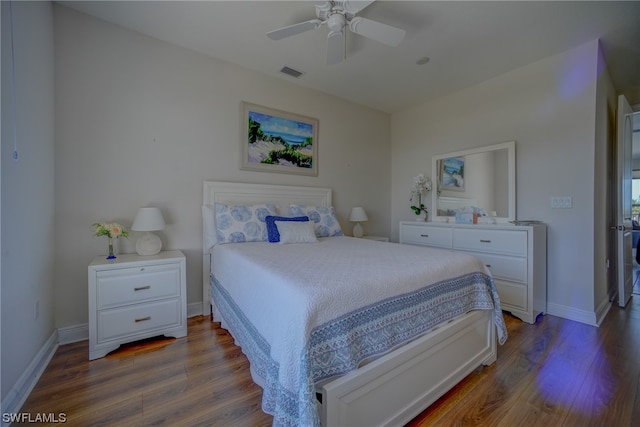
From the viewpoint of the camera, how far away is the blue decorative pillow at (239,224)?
2.49 metres

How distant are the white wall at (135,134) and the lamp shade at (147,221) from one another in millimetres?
258

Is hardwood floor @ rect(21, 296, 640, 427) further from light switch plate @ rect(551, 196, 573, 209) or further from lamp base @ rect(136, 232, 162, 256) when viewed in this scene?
light switch plate @ rect(551, 196, 573, 209)

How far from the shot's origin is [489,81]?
3.20m

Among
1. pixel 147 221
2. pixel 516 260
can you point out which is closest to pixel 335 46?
pixel 147 221

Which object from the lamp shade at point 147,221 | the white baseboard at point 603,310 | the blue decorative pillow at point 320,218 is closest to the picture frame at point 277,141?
the blue decorative pillow at point 320,218

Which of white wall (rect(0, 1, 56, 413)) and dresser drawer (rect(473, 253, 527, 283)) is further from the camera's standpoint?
dresser drawer (rect(473, 253, 527, 283))

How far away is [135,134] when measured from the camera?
239 cm

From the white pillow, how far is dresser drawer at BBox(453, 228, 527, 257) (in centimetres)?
178

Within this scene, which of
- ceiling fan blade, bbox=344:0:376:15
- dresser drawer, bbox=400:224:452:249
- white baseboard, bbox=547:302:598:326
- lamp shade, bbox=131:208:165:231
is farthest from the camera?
dresser drawer, bbox=400:224:452:249

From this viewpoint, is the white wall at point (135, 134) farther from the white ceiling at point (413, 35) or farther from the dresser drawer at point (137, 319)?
the dresser drawer at point (137, 319)

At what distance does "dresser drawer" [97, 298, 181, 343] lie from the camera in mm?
1889

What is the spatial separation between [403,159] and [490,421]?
3547mm

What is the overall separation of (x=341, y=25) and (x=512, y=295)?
2.91 metres

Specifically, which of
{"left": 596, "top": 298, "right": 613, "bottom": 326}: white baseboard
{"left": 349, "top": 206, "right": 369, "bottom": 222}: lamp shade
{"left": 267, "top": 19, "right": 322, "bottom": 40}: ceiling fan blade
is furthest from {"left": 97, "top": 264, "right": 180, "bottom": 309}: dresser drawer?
{"left": 596, "top": 298, "right": 613, "bottom": 326}: white baseboard
